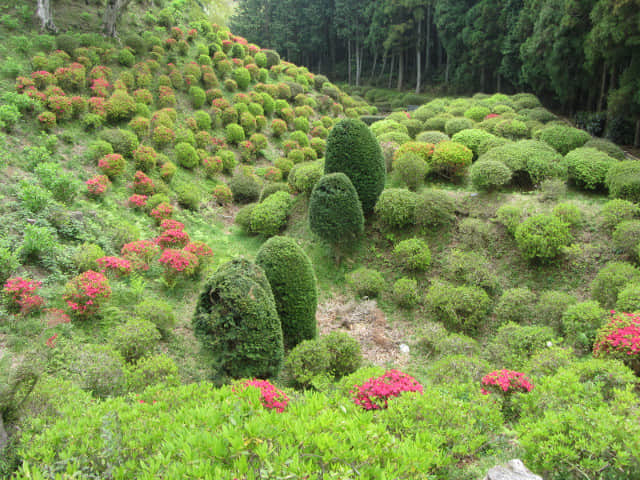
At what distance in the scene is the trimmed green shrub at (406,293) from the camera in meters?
9.02

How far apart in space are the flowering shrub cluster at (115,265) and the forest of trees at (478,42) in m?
17.2

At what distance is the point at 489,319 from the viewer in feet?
27.5

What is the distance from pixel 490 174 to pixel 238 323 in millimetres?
8791

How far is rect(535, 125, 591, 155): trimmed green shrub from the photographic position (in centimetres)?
1262

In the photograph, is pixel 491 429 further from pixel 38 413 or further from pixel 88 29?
pixel 88 29

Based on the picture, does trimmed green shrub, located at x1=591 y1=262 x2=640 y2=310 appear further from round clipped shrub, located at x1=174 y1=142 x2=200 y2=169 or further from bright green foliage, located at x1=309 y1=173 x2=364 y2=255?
round clipped shrub, located at x1=174 y1=142 x2=200 y2=169

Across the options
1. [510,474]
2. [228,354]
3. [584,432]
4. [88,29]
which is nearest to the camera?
[510,474]

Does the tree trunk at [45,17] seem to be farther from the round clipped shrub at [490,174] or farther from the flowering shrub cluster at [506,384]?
the flowering shrub cluster at [506,384]

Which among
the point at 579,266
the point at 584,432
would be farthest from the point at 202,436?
the point at 579,266

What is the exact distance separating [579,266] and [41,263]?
1211cm

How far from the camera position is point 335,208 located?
9.73 metres

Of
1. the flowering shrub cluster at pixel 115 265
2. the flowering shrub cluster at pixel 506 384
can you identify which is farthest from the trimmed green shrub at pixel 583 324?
the flowering shrub cluster at pixel 115 265

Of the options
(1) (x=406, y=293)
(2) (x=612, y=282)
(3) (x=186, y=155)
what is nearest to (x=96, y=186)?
(3) (x=186, y=155)

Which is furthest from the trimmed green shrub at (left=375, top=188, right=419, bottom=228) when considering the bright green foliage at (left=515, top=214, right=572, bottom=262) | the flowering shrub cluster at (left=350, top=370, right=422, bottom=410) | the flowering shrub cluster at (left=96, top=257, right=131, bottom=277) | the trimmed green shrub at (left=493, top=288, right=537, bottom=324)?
the flowering shrub cluster at (left=96, top=257, right=131, bottom=277)
